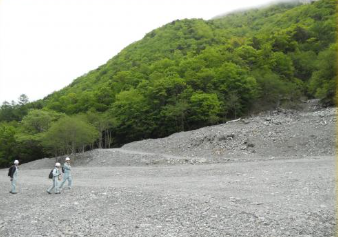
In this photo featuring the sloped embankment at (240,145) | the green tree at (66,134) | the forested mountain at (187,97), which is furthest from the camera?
the forested mountain at (187,97)

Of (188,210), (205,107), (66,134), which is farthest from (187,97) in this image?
(188,210)

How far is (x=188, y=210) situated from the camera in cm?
1145

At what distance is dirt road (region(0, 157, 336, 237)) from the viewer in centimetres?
938

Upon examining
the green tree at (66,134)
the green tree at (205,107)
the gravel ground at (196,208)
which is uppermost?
the green tree at (205,107)

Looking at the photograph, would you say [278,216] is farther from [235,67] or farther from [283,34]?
[283,34]

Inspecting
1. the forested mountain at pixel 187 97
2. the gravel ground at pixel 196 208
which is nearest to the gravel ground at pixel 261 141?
the gravel ground at pixel 196 208

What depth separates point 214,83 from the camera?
207 ft

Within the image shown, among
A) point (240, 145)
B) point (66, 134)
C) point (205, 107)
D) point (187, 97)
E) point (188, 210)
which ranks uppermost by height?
point (187, 97)

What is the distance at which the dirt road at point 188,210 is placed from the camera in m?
9.38

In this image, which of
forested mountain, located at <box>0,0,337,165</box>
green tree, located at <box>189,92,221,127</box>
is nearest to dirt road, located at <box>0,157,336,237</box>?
forested mountain, located at <box>0,0,337,165</box>

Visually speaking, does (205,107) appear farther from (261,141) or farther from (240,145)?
(261,141)

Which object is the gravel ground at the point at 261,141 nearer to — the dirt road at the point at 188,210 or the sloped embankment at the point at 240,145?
the sloped embankment at the point at 240,145

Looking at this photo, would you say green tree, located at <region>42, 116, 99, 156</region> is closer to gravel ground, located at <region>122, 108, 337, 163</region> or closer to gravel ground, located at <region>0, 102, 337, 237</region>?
gravel ground, located at <region>122, 108, 337, 163</region>

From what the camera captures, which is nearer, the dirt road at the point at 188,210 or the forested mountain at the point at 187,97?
the dirt road at the point at 188,210
